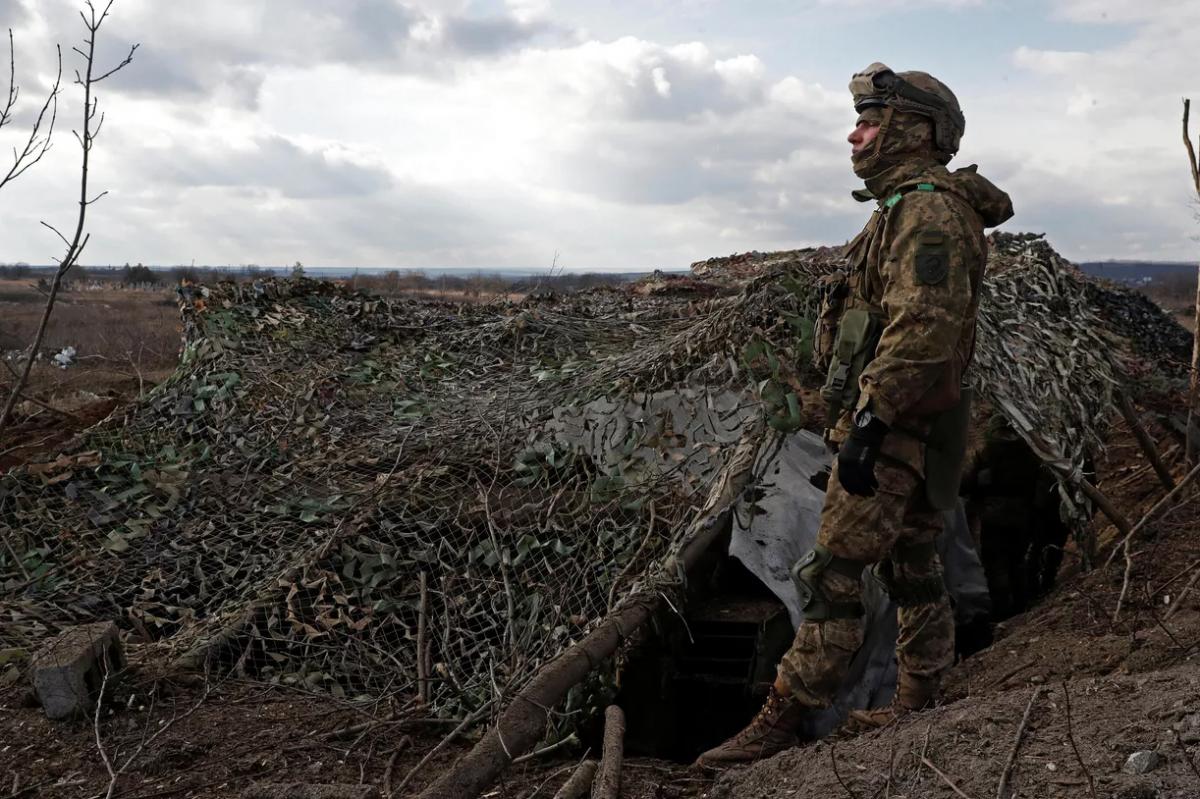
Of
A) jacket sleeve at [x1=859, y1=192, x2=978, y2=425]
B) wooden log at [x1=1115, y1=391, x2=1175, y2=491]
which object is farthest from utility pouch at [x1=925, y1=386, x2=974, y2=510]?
wooden log at [x1=1115, y1=391, x2=1175, y2=491]

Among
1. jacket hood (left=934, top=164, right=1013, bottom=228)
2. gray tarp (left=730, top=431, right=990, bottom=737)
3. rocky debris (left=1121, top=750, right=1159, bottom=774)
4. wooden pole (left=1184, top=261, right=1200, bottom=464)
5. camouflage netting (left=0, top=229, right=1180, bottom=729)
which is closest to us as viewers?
rocky debris (left=1121, top=750, right=1159, bottom=774)

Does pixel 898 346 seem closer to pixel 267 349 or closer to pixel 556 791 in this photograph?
pixel 556 791

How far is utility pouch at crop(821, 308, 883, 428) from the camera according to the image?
9.75 feet

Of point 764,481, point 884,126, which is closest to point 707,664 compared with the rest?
point 764,481

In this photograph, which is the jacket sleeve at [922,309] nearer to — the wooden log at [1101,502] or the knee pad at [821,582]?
the knee pad at [821,582]

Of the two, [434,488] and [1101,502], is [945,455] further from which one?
[434,488]

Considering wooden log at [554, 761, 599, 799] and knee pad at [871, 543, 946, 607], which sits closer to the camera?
wooden log at [554, 761, 599, 799]

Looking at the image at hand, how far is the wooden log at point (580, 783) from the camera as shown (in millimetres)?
2645

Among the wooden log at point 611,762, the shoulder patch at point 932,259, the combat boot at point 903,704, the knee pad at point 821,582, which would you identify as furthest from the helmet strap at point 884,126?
the wooden log at point 611,762

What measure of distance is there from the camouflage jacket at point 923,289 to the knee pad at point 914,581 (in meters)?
0.37

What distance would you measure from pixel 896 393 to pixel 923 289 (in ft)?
1.07

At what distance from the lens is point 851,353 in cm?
300

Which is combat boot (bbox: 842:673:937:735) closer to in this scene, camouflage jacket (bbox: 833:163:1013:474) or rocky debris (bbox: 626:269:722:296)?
camouflage jacket (bbox: 833:163:1013:474)

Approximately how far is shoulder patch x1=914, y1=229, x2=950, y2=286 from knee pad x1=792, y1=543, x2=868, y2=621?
2.99 ft
